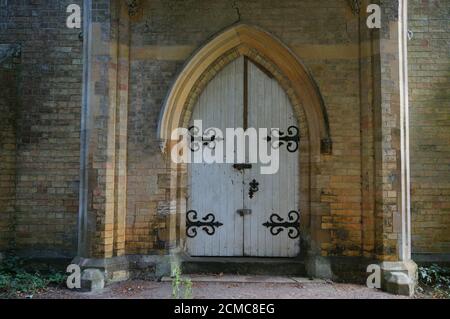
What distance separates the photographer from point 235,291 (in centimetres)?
551

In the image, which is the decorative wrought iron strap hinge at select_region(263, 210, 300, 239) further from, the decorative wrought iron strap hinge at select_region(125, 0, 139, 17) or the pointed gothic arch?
the decorative wrought iron strap hinge at select_region(125, 0, 139, 17)

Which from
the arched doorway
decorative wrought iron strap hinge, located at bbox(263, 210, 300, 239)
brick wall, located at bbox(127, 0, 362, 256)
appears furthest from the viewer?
decorative wrought iron strap hinge, located at bbox(263, 210, 300, 239)

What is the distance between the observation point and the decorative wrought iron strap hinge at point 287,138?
6520 mm

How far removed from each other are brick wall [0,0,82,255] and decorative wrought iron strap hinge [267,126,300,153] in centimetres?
339

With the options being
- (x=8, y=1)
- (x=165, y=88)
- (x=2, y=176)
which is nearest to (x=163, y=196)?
(x=165, y=88)

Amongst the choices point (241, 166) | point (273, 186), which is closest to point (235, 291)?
point (273, 186)

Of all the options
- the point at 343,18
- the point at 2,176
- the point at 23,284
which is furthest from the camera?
the point at 2,176

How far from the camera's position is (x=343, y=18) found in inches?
251

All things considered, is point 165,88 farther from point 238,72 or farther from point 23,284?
point 23,284

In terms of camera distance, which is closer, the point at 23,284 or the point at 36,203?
the point at 23,284

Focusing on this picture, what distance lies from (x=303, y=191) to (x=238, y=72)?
2.18 m

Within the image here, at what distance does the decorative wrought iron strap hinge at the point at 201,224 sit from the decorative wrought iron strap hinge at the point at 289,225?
835 millimetres

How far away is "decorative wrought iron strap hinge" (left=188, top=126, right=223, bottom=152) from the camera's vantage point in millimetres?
6566

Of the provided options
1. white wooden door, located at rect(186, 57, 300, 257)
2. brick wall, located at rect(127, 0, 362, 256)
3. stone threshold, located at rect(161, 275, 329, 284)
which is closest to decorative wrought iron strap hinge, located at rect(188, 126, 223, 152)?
white wooden door, located at rect(186, 57, 300, 257)
